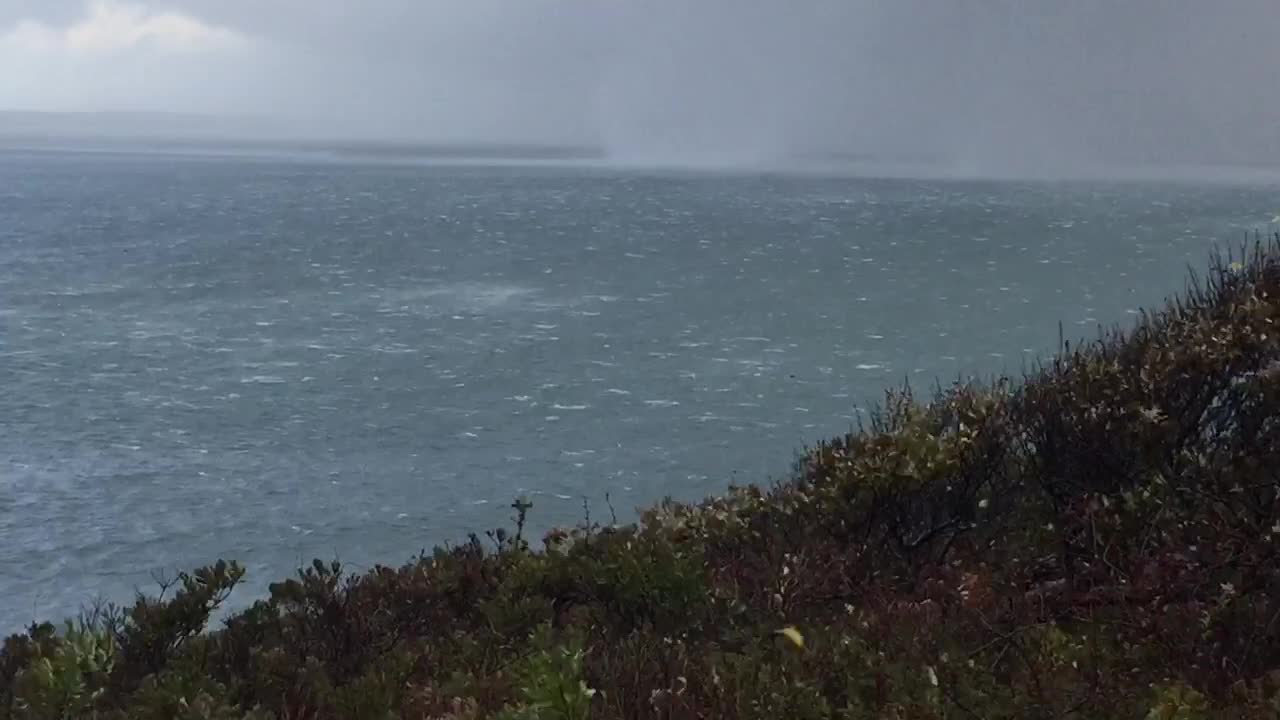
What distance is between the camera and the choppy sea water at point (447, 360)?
23.1 metres

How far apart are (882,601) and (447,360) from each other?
31.8 m

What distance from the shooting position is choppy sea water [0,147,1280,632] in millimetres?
23141

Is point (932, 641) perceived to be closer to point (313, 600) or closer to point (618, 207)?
point (313, 600)

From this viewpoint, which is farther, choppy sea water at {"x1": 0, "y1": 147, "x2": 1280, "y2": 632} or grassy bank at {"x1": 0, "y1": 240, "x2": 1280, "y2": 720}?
choppy sea water at {"x1": 0, "y1": 147, "x2": 1280, "y2": 632}

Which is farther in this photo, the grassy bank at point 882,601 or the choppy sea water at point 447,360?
the choppy sea water at point 447,360

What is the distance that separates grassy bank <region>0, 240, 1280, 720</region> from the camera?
5.48 meters

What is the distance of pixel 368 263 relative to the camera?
72438 mm

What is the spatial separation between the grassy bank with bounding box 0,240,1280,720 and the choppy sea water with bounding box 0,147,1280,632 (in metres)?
10.5

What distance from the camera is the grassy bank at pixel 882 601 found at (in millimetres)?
5484

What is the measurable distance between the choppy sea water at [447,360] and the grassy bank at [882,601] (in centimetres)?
1054

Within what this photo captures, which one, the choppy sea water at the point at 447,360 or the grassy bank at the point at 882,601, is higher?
the grassy bank at the point at 882,601

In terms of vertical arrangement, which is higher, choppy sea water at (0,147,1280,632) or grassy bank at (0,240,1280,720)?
grassy bank at (0,240,1280,720)

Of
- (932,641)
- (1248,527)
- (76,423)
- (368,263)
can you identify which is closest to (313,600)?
(932,641)

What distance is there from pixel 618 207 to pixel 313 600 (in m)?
113
